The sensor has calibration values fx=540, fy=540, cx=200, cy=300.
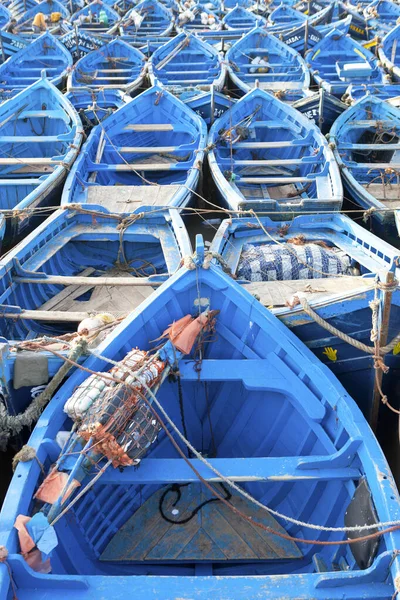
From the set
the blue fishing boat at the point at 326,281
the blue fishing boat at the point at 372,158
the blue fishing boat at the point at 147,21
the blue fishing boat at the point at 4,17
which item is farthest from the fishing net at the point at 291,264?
the blue fishing boat at the point at 4,17

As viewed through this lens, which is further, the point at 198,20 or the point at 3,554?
the point at 198,20

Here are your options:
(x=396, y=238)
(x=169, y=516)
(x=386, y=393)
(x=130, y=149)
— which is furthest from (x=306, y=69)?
(x=169, y=516)

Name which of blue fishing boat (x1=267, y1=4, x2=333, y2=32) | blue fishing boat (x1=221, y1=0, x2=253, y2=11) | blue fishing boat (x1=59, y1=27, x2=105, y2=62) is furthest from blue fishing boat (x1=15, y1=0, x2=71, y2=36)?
blue fishing boat (x1=267, y1=4, x2=333, y2=32)

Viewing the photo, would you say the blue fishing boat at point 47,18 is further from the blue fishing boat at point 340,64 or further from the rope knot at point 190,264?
the rope knot at point 190,264

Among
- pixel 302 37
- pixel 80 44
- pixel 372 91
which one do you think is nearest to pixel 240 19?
pixel 302 37

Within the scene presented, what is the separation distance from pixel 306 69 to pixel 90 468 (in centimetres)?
1361

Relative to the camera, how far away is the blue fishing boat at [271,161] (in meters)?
8.41

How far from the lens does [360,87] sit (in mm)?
12914

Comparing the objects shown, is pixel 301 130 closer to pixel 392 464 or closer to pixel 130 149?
pixel 130 149

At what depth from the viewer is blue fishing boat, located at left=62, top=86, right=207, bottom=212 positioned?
28.4 feet

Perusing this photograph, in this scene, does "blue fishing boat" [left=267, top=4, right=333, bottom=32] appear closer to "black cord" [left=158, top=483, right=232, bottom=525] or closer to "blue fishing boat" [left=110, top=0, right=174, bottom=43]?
"blue fishing boat" [left=110, top=0, right=174, bottom=43]

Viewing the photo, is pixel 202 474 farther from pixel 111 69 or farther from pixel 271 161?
pixel 111 69

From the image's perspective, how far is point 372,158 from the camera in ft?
37.3

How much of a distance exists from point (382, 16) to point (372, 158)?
576 inches
